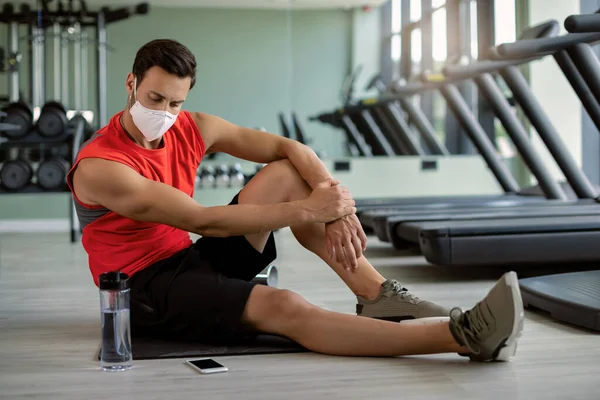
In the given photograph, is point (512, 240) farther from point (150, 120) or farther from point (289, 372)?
point (150, 120)

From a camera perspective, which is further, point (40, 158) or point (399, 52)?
point (399, 52)

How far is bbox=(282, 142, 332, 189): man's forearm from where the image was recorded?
2.31 m

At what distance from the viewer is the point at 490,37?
612 cm

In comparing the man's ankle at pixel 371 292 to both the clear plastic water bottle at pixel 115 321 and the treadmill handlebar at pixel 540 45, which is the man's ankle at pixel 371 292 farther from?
the treadmill handlebar at pixel 540 45

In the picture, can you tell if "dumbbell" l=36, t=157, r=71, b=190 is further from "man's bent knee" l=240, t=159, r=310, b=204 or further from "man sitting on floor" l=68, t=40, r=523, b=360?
"man's bent knee" l=240, t=159, r=310, b=204

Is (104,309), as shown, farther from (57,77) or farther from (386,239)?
(57,77)

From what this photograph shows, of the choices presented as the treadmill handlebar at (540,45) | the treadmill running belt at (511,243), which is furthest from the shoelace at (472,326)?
the treadmill handlebar at (540,45)

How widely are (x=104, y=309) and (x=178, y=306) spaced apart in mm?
247

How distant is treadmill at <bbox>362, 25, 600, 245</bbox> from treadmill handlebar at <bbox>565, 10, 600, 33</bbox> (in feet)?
1.90

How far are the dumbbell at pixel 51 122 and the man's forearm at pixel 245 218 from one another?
374 centimetres

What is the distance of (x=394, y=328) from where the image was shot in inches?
78.0

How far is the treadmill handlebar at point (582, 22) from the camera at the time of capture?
317cm

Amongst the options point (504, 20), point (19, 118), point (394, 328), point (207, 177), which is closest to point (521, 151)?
point (504, 20)

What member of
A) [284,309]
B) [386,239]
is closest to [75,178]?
[284,309]
